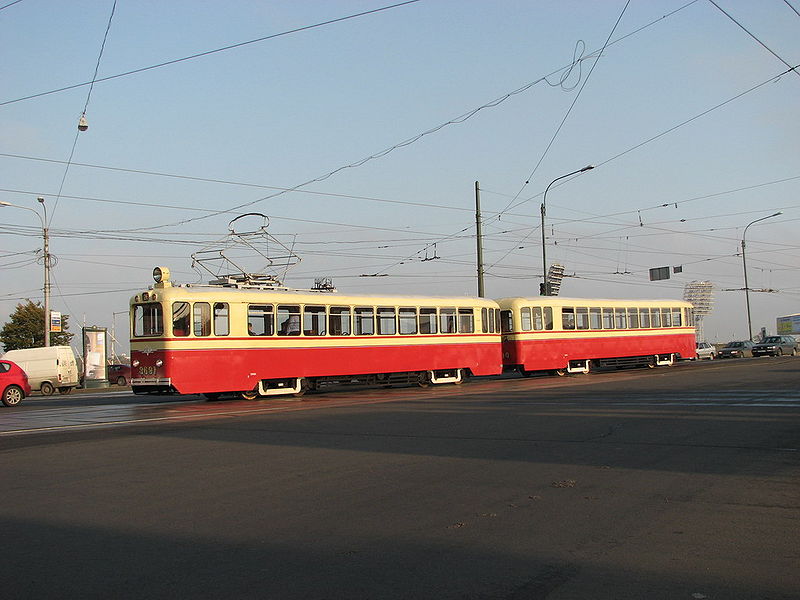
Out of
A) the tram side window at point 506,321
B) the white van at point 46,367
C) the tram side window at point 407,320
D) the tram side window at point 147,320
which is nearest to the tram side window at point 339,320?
the tram side window at point 407,320

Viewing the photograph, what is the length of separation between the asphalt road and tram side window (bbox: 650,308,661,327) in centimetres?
2282

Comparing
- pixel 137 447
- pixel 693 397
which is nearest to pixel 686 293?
pixel 693 397

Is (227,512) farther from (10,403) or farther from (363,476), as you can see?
(10,403)

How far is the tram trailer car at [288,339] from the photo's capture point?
20531 millimetres

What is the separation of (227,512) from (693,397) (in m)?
14.9

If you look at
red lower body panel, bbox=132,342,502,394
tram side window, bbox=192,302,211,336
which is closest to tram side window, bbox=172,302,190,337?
tram side window, bbox=192,302,211,336

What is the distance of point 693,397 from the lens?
19.2 m

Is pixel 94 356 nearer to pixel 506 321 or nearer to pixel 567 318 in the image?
pixel 506 321

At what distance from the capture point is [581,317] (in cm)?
3312

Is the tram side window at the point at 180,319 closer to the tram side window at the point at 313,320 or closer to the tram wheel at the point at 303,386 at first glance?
the tram side window at the point at 313,320

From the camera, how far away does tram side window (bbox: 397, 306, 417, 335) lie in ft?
84.7

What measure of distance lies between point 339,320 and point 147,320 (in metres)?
5.85

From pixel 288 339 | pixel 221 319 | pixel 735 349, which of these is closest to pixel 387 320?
pixel 288 339

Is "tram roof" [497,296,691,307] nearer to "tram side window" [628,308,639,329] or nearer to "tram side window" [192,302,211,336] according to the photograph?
"tram side window" [628,308,639,329]
